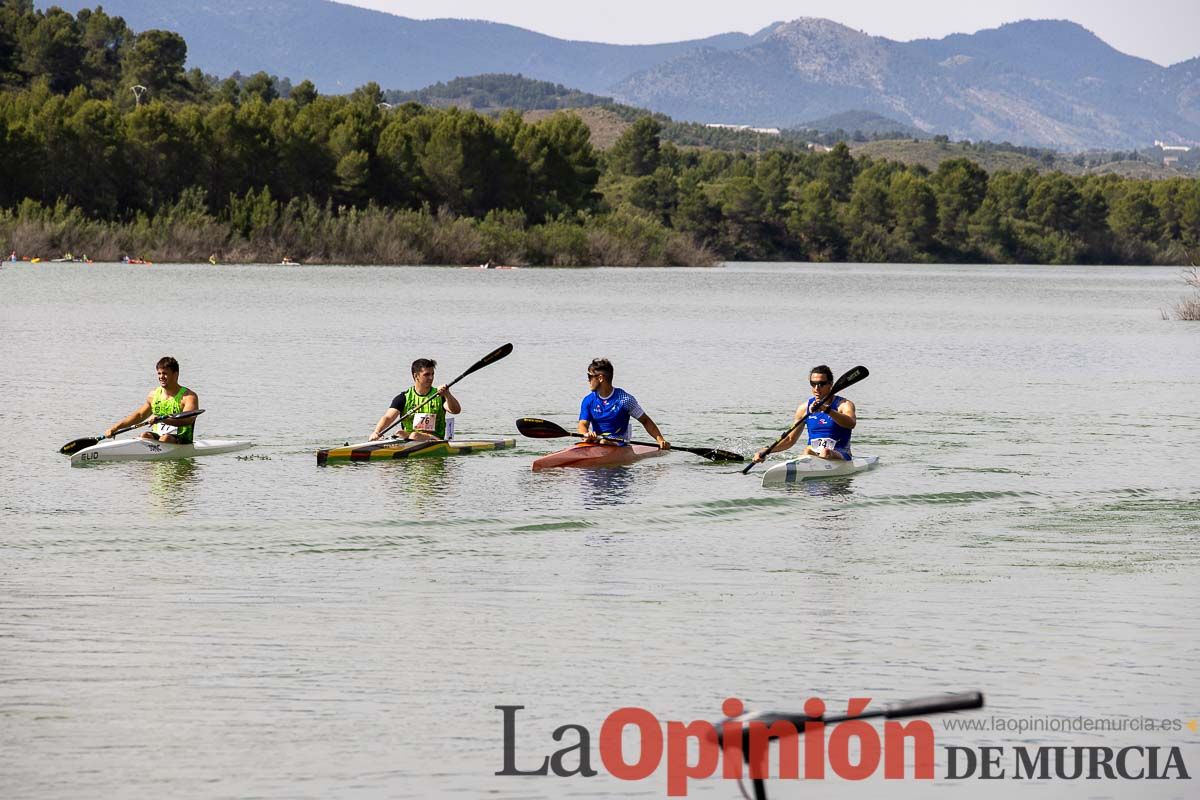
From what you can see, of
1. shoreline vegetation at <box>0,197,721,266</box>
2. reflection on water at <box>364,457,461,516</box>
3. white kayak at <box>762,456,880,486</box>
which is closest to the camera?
reflection on water at <box>364,457,461,516</box>

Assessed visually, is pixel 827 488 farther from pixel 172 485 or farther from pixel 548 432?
pixel 172 485

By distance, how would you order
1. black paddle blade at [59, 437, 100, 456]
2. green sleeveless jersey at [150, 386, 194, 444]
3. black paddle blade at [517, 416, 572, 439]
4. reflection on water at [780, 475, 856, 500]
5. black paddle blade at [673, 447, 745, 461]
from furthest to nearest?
black paddle blade at [517, 416, 572, 439] → black paddle blade at [673, 447, 745, 461] → green sleeveless jersey at [150, 386, 194, 444] → black paddle blade at [59, 437, 100, 456] → reflection on water at [780, 475, 856, 500]

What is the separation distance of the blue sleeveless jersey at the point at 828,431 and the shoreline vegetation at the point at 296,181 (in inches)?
2950

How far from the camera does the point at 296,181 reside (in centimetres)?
10369

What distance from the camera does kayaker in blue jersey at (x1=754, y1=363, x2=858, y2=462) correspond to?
811 inches

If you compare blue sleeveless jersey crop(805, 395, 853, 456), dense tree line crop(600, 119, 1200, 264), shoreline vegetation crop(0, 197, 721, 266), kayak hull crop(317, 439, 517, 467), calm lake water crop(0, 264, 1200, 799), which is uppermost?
dense tree line crop(600, 119, 1200, 264)

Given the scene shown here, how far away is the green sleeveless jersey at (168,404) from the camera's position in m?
21.7

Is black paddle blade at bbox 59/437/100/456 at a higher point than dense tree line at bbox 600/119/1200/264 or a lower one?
lower

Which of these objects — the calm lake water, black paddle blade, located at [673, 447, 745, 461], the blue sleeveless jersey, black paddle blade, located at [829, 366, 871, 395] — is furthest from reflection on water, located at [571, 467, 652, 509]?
black paddle blade, located at [829, 366, 871, 395]

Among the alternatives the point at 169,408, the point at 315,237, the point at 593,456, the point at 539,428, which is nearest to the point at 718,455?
the point at 593,456

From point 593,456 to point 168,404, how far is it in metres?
5.11

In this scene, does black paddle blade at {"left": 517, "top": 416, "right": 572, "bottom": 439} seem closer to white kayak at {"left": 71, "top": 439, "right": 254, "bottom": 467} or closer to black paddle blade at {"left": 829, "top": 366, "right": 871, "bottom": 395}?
black paddle blade at {"left": 829, "top": 366, "right": 871, "bottom": 395}

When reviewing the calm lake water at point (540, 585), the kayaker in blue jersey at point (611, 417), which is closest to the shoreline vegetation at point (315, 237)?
the calm lake water at point (540, 585)

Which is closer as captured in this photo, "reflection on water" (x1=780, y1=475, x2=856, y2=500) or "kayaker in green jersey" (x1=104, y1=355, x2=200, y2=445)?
"reflection on water" (x1=780, y1=475, x2=856, y2=500)
